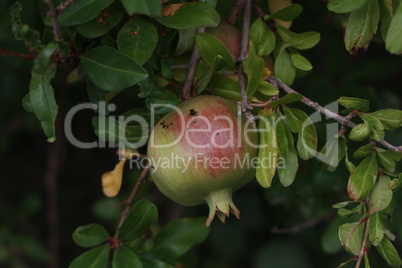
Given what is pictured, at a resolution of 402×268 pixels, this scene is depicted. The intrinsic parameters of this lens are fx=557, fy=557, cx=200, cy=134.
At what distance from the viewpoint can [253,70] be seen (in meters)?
0.98

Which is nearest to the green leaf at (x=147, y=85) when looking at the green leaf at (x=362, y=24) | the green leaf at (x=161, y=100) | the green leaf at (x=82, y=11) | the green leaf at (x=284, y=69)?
the green leaf at (x=161, y=100)

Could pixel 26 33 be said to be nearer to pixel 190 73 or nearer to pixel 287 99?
pixel 190 73

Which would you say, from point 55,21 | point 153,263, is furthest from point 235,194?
point 55,21

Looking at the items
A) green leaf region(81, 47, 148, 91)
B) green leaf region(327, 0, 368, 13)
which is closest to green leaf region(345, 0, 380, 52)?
green leaf region(327, 0, 368, 13)

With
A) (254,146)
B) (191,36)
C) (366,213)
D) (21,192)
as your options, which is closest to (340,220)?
(366,213)

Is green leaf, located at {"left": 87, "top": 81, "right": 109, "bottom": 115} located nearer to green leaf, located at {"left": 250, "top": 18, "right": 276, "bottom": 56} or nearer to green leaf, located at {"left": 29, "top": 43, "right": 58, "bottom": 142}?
green leaf, located at {"left": 29, "top": 43, "right": 58, "bottom": 142}

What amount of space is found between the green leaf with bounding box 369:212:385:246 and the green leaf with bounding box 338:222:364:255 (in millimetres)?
28

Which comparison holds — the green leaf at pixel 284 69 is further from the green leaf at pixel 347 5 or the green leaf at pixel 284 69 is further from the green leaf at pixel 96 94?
the green leaf at pixel 96 94

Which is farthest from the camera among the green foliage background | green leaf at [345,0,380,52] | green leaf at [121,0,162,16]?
the green foliage background

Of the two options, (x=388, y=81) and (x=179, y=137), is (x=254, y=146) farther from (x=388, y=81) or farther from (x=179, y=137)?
(x=388, y=81)

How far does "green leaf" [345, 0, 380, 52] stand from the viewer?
39.8 inches

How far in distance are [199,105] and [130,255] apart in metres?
0.37

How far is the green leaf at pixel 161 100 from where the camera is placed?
3.39 feet

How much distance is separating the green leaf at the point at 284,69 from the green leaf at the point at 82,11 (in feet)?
1.21
